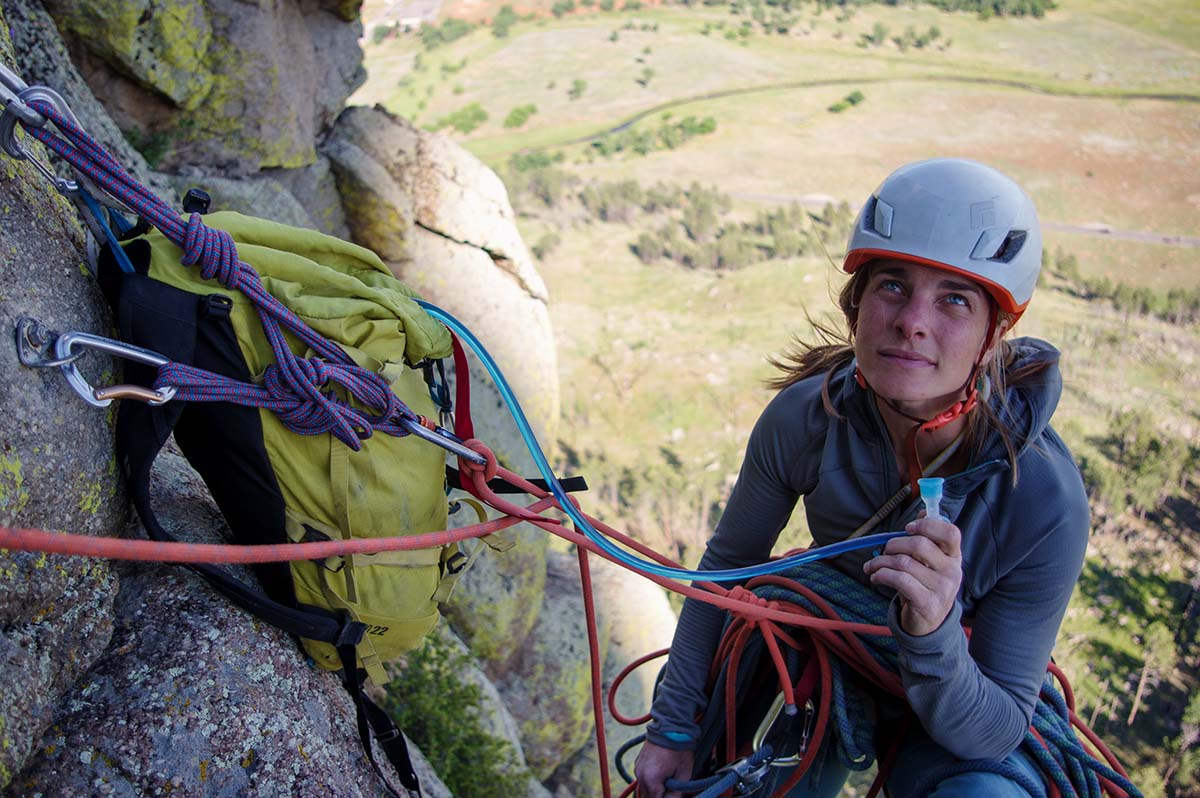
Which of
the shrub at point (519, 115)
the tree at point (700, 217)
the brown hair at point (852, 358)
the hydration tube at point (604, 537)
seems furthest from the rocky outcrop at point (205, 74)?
the shrub at point (519, 115)

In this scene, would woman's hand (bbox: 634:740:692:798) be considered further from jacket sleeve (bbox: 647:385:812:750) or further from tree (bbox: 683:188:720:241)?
tree (bbox: 683:188:720:241)

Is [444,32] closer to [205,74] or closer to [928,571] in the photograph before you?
[205,74]

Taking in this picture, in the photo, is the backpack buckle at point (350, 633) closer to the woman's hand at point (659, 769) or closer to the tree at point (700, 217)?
the woman's hand at point (659, 769)

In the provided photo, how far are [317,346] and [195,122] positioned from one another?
402cm

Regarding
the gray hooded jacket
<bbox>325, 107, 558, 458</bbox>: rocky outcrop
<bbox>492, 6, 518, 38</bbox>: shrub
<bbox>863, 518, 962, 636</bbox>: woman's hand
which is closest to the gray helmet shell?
the gray hooded jacket

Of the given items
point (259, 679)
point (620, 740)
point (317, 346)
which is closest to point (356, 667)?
point (259, 679)

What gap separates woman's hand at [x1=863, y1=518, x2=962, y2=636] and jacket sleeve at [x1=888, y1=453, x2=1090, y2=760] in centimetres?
9

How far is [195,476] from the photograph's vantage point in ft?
8.02

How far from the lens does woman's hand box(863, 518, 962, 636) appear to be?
1761 mm

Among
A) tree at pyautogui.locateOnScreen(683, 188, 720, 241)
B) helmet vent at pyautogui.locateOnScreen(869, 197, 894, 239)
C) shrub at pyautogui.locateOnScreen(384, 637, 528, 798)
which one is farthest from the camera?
tree at pyautogui.locateOnScreen(683, 188, 720, 241)

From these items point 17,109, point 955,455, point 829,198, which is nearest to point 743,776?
point 955,455

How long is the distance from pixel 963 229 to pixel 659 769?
165cm

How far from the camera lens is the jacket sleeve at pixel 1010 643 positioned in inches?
74.4

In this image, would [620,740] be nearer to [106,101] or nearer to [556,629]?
[556,629]
